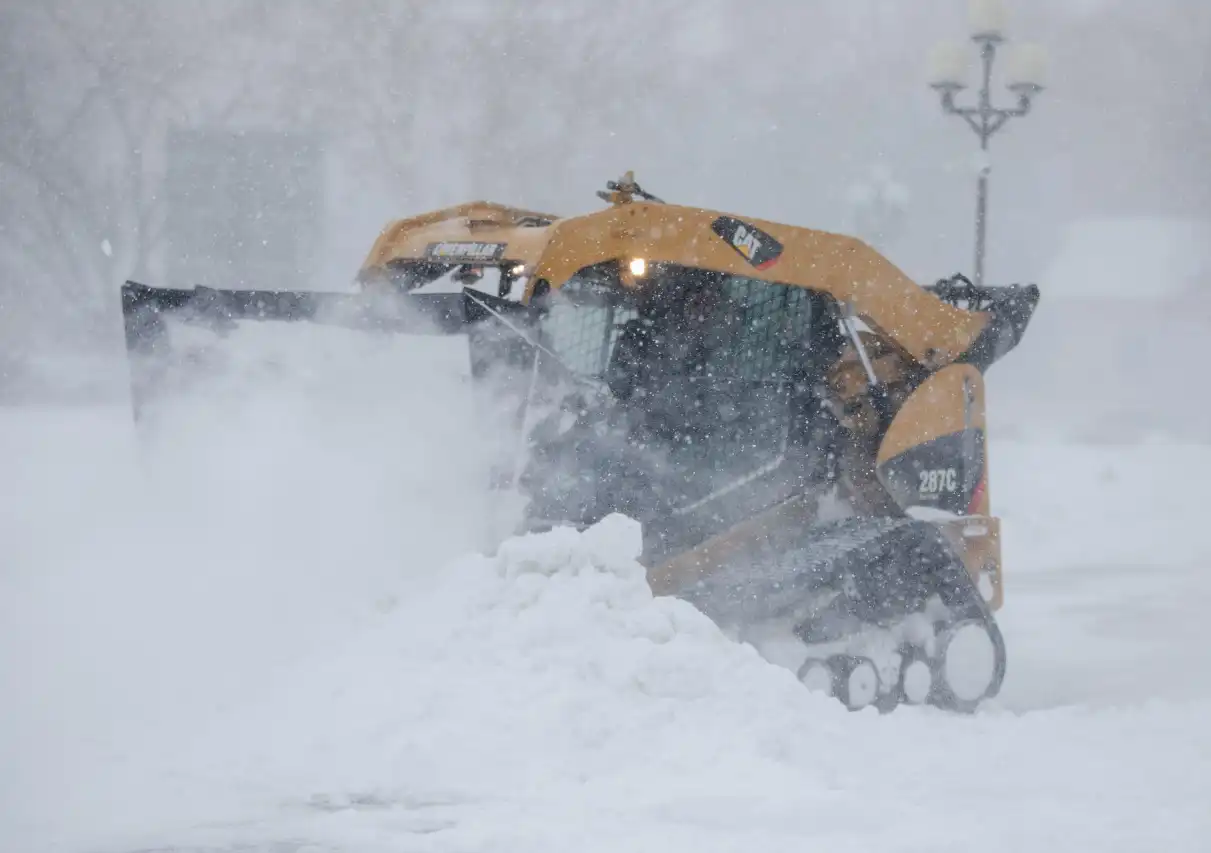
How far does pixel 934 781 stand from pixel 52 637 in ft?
13.9

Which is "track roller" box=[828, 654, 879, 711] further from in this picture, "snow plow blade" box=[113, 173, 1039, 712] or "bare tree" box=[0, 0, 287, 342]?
"bare tree" box=[0, 0, 287, 342]

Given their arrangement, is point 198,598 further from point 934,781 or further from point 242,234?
point 242,234

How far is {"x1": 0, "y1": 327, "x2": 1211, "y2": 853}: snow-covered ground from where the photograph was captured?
5.61 m

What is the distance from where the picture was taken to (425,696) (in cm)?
659

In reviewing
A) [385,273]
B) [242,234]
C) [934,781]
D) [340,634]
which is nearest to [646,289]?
[385,273]

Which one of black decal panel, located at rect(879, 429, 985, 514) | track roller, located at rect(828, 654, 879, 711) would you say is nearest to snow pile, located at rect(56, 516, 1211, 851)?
track roller, located at rect(828, 654, 879, 711)

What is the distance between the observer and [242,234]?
36.2 m

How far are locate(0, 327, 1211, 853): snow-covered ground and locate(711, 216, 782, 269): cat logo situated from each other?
1.61m

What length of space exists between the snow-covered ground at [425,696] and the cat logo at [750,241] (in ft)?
5.28

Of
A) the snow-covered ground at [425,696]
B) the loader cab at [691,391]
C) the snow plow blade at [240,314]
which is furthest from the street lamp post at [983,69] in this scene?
the snow plow blade at [240,314]

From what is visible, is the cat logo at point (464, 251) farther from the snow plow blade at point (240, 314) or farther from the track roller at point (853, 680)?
the track roller at point (853, 680)

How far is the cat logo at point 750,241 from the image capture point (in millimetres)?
8070

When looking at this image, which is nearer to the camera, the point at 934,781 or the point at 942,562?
the point at 934,781

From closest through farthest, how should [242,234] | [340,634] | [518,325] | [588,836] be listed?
[588,836] < [340,634] < [518,325] < [242,234]
